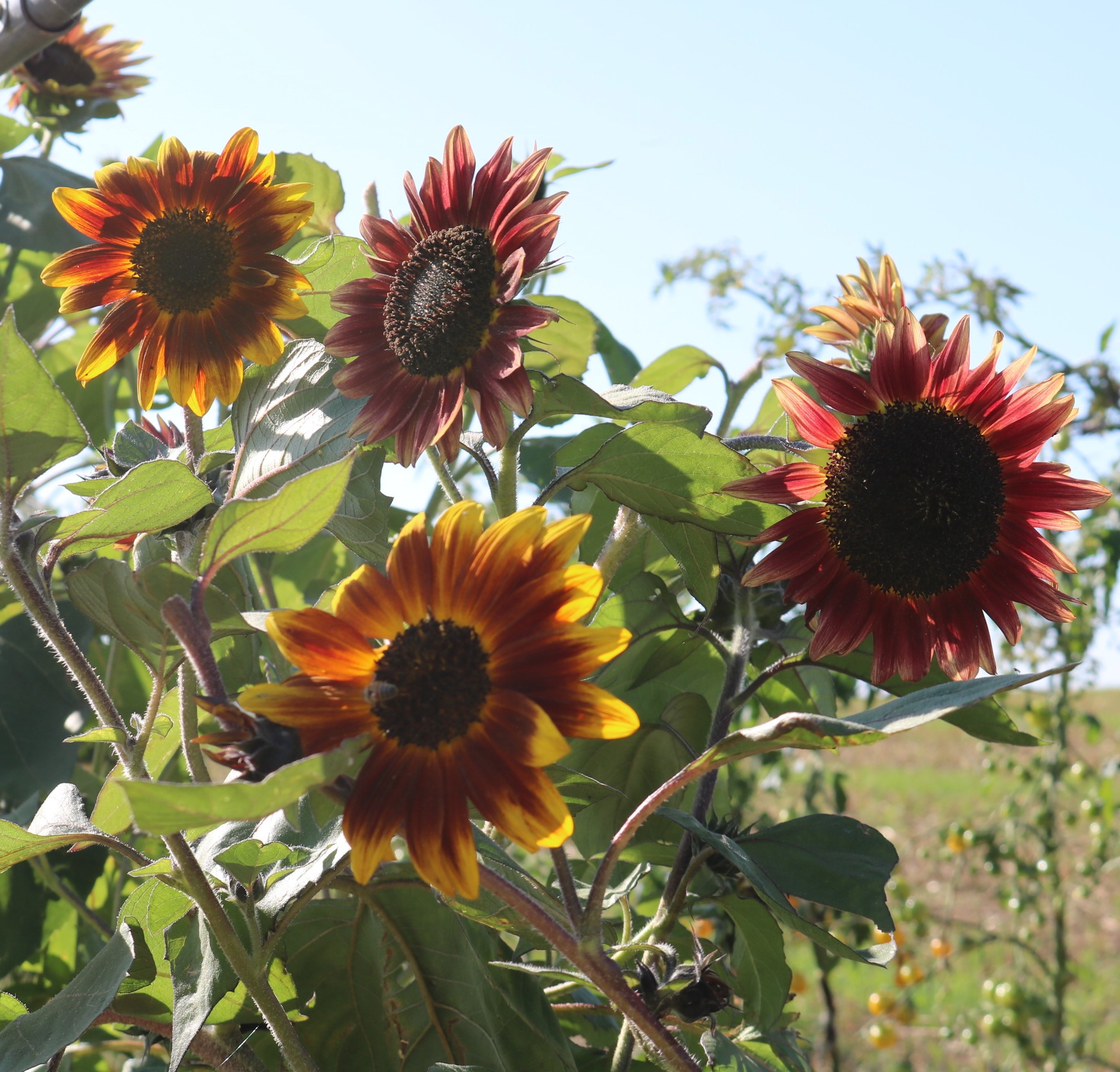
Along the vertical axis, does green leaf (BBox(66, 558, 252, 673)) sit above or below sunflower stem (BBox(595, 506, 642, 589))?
below

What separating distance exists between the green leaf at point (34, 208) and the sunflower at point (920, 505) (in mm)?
565

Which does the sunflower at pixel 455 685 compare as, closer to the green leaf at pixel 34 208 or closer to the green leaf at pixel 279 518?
the green leaf at pixel 279 518

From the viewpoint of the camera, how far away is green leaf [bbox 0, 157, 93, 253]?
→ 2.48 ft

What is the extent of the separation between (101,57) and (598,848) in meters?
0.78

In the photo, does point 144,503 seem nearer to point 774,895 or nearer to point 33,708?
point 774,895

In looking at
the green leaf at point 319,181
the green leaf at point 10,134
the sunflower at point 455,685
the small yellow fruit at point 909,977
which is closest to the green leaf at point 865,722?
the sunflower at point 455,685

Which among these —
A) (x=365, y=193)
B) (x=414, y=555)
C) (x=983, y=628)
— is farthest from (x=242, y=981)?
(x=365, y=193)

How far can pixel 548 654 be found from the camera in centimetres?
31

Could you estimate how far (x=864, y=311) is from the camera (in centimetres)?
49

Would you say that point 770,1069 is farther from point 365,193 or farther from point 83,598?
point 365,193

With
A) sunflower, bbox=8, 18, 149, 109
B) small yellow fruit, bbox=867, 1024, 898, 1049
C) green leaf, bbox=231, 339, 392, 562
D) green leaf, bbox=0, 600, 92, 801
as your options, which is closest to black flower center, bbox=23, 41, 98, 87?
sunflower, bbox=8, 18, 149, 109

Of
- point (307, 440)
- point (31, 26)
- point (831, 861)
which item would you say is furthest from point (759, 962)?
point (31, 26)

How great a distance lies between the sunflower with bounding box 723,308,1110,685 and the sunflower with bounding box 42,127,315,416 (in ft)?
0.77

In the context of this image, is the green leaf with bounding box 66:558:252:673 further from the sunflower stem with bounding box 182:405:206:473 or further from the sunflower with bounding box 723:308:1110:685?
the sunflower with bounding box 723:308:1110:685
